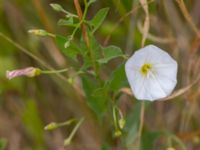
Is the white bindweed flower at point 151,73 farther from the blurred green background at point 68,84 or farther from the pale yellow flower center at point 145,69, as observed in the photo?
the blurred green background at point 68,84

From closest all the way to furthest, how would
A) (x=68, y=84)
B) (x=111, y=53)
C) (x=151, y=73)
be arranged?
1. (x=111, y=53)
2. (x=151, y=73)
3. (x=68, y=84)

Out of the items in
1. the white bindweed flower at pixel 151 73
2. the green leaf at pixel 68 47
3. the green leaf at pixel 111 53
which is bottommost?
the white bindweed flower at pixel 151 73

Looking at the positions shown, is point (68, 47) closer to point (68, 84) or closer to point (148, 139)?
point (148, 139)

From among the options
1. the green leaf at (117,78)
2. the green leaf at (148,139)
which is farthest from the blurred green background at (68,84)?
the green leaf at (117,78)

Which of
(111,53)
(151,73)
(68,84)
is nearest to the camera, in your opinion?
(111,53)

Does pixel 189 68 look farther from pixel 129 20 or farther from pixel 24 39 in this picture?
pixel 24 39

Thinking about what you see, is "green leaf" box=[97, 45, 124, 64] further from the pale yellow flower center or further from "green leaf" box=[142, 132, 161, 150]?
"green leaf" box=[142, 132, 161, 150]

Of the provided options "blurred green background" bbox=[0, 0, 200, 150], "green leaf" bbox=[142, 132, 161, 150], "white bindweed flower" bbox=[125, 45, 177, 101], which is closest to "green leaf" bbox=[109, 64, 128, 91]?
"white bindweed flower" bbox=[125, 45, 177, 101]

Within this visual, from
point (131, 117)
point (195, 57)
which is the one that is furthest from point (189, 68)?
point (131, 117)

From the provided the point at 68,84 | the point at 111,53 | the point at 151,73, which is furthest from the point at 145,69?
the point at 68,84
